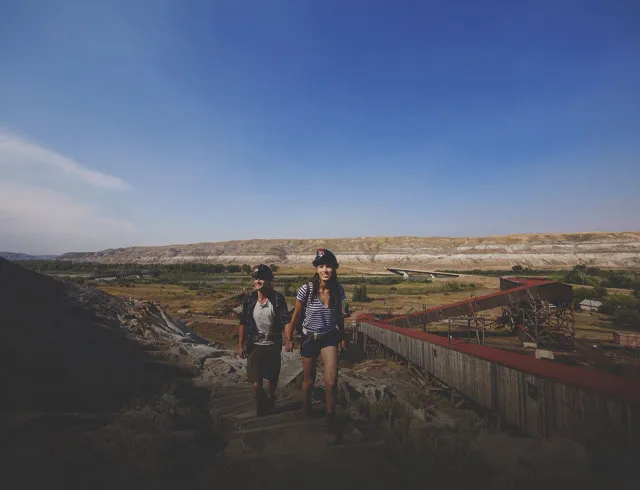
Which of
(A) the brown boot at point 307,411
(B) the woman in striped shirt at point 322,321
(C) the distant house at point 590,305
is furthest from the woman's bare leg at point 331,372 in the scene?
(C) the distant house at point 590,305

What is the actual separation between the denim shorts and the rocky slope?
105 m

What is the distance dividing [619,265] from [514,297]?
316ft

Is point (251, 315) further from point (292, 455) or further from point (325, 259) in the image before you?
point (292, 455)

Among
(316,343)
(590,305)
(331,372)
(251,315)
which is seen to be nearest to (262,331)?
(251,315)

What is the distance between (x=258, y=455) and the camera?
3510 millimetres

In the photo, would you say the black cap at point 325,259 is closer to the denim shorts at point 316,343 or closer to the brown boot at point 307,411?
the denim shorts at point 316,343

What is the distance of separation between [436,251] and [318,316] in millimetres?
124088

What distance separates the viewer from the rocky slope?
9312 centimetres

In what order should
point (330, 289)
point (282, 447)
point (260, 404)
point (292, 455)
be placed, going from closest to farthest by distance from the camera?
1. point (292, 455)
2. point (282, 447)
3. point (330, 289)
4. point (260, 404)

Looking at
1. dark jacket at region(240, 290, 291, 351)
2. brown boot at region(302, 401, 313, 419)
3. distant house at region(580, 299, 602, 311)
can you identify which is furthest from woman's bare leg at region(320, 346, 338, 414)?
distant house at region(580, 299, 602, 311)

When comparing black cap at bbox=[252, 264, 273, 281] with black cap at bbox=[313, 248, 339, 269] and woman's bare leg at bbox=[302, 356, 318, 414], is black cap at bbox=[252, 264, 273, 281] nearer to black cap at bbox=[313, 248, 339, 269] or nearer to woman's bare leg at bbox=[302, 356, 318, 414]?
black cap at bbox=[313, 248, 339, 269]

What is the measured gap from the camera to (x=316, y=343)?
13.7 ft

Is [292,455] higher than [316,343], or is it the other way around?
[316,343]

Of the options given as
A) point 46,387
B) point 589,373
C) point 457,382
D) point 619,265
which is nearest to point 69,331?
point 46,387
